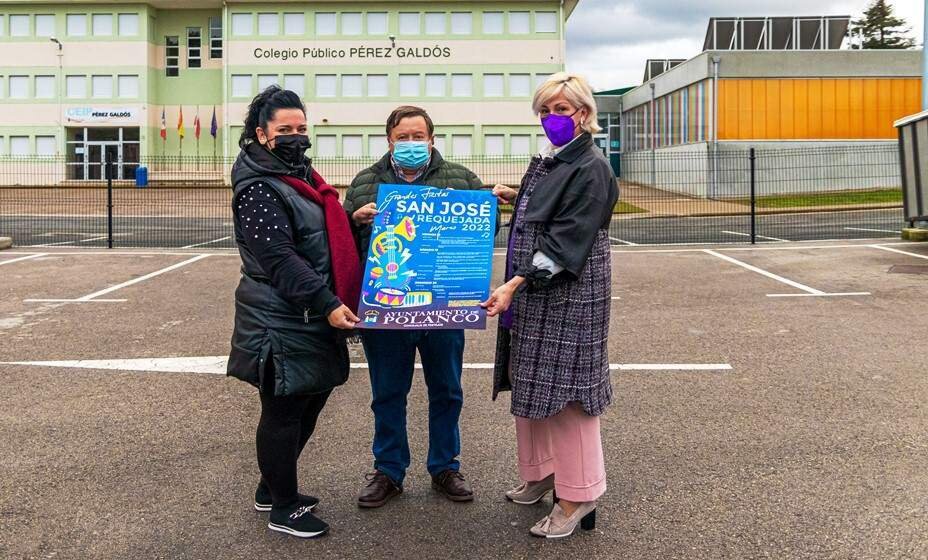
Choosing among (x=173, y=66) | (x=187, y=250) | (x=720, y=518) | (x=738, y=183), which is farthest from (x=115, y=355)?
(x=173, y=66)

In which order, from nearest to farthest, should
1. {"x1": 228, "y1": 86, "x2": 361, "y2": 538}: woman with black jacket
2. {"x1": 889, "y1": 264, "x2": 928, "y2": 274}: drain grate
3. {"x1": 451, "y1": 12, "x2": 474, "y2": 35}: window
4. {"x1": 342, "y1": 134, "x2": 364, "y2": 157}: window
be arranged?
{"x1": 228, "y1": 86, "x2": 361, "y2": 538}: woman with black jacket → {"x1": 889, "y1": 264, "x2": 928, "y2": 274}: drain grate → {"x1": 342, "y1": 134, "x2": 364, "y2": 157}: window → {"x1": 451, "y1": 12, "x2": 474, "y2": 35}: window

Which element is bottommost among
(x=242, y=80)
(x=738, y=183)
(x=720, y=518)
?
(x=720, y=518)

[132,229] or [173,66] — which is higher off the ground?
[173,66]

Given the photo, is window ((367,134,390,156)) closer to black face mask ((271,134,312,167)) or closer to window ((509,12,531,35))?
window ((509,12,531,35))

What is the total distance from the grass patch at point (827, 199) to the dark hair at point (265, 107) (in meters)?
20.8

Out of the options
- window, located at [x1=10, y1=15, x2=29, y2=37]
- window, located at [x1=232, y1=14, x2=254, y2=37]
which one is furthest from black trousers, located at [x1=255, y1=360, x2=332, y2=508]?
window, located at [x1=10, y1=15, x2=29, y2=37]

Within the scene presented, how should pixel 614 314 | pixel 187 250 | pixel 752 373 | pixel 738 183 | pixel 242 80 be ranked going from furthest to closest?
pixel 242 80, pixel 738 183, pixel 187 250, pixel 614 314, pixel 752 373

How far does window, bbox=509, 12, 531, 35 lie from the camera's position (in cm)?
5141

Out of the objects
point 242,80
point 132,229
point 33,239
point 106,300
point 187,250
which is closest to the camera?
point 106,300

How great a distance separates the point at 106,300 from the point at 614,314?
5.54 meters

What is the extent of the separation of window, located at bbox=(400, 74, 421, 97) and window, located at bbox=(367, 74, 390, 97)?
2.62 ft

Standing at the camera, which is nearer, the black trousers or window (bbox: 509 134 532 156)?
the black trousers

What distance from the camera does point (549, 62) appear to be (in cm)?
5138

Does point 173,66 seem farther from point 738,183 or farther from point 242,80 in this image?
point 738,183
